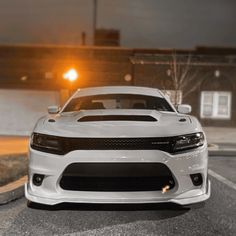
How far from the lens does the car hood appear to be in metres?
4.33

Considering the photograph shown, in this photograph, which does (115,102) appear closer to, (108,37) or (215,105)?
(215,105)

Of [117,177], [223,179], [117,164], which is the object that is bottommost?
[223,179]

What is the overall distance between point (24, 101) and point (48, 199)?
17.6 meters

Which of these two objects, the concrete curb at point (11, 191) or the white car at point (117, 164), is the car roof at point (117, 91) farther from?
the white car at point (117, 164)

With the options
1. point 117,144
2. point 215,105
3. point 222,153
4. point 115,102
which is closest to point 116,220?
point 117,144

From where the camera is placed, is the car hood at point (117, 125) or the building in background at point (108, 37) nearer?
the car hood at point (117, 125)

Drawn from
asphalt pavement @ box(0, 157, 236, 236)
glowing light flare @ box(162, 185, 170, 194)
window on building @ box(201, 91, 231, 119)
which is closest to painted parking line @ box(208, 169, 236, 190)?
asphalt pavement @ box(0, 157, 236, 236)

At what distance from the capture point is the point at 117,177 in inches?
169

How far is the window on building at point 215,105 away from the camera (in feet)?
79.9

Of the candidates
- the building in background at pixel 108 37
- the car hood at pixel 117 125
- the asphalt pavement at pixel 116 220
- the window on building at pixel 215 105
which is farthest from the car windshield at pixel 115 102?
the building in background at pixel 108 37

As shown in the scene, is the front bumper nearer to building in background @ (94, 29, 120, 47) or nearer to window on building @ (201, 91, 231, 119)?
window on building @ (201, 91, 231, 119)

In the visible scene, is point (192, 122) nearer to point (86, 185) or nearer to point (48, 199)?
point (86, 185)

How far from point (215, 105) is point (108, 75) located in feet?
20.6

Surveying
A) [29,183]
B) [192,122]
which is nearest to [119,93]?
[192,122]
